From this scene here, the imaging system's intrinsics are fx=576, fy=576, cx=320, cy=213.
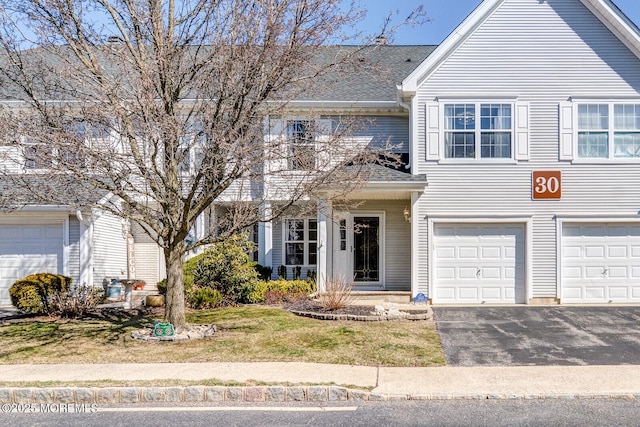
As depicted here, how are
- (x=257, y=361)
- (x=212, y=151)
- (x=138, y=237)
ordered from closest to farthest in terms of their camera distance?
(x=257, y=361), (x=212, y=151), (x=138, y=237)

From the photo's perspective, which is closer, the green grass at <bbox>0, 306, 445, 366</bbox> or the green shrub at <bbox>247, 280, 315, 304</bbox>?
the green grass at <bbox>0, 306, 445, 366</bbox>

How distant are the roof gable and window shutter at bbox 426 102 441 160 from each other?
2.27 ft

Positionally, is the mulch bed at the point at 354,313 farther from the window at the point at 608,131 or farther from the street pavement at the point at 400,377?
the window at the point at 608,131

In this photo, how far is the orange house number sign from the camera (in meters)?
15.6

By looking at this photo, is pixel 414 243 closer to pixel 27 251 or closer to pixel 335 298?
pixel 335 298

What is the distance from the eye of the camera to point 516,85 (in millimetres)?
15742

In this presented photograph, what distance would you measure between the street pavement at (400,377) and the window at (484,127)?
7.88 meters

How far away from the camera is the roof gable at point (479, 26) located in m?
15.2

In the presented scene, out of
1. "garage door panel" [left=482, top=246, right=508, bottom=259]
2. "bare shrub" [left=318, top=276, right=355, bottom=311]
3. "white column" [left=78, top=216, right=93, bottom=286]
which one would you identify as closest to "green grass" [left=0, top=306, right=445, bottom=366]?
"bare shrub" [left=318, top=276, right=355, bottom=311]

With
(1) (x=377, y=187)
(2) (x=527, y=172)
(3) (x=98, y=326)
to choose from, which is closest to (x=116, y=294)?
(3) (x=98, y=326)

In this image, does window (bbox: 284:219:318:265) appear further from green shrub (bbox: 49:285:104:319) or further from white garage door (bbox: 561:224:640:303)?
Answer: white garage door (bbox: 561:224:640:303)

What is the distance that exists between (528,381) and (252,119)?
251 inches

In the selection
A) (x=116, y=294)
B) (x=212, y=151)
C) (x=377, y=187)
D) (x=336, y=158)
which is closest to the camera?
(x=212, y=151)

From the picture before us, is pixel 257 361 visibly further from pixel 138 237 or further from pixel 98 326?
pixel 138 237
